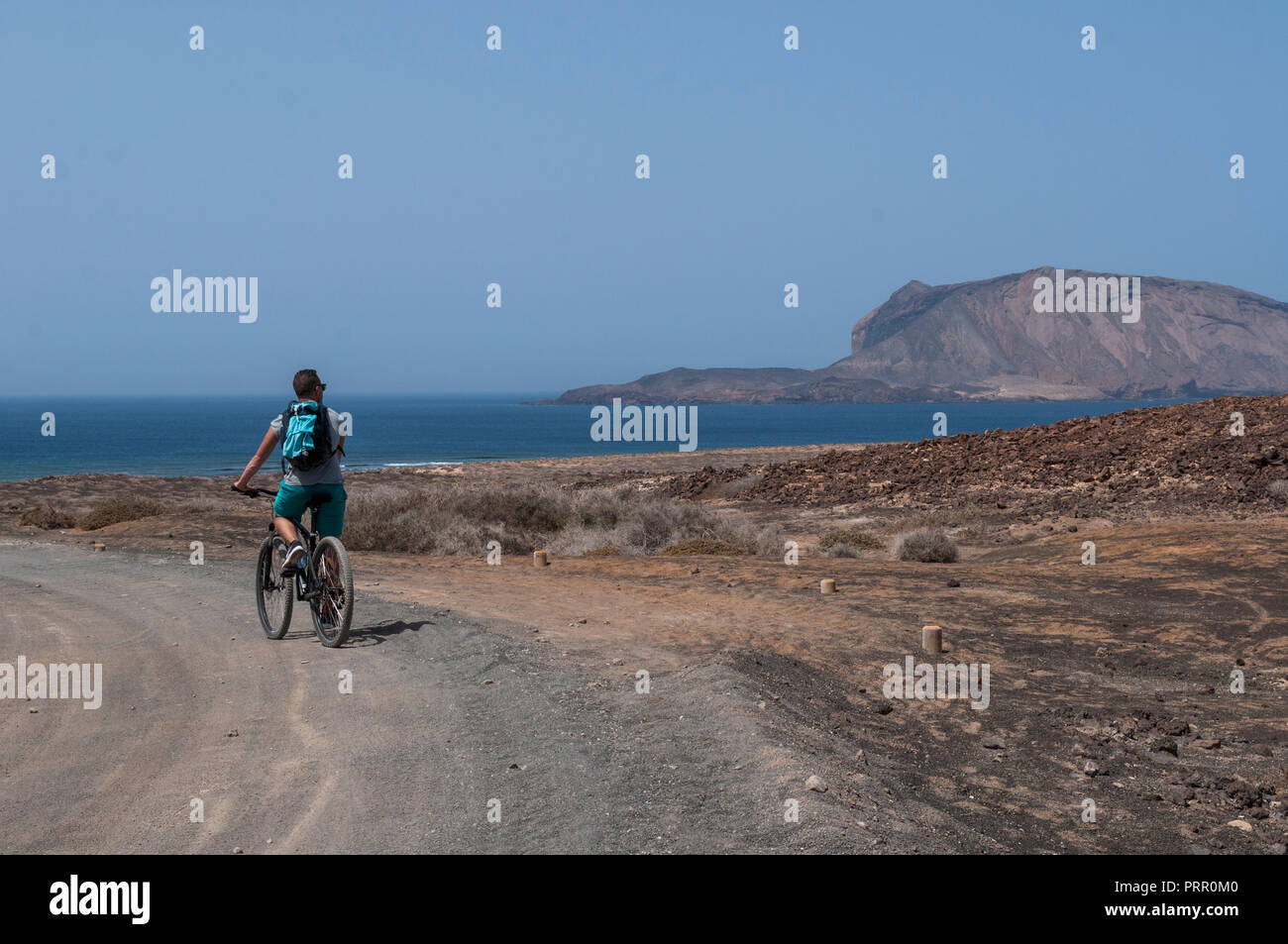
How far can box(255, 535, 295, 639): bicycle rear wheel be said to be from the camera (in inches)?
362

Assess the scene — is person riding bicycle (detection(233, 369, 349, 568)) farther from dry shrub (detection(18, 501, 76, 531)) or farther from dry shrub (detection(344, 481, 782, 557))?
dry shrub (detection(18, 501, 76, 531))

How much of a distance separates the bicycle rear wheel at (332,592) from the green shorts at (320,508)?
0.13 metres

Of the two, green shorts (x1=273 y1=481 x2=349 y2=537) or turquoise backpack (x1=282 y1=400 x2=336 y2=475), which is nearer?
turquoise backpack (x1=282 y1=400 x2=336 y2=475)

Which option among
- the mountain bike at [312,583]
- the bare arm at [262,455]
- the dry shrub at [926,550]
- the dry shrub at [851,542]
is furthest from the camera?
the dry shrub at [851,542]

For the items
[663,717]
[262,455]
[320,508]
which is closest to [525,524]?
[320,508]

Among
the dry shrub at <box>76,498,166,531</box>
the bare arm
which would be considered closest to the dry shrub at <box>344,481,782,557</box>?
the dry shrub at <box>76,498,166,531</box>

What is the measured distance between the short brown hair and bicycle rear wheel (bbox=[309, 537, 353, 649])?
3.84 ft

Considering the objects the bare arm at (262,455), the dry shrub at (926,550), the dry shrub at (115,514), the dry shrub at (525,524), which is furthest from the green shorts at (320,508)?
the dry shrub at (115,514)

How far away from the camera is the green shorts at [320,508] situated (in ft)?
28.9

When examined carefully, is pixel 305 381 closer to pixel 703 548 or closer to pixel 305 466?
pixel 305 466

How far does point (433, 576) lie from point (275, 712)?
676 cm

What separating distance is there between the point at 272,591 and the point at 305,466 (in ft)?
4.73

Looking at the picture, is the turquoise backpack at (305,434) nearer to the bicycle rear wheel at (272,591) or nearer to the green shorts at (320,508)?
the green shorts at (320,508)
